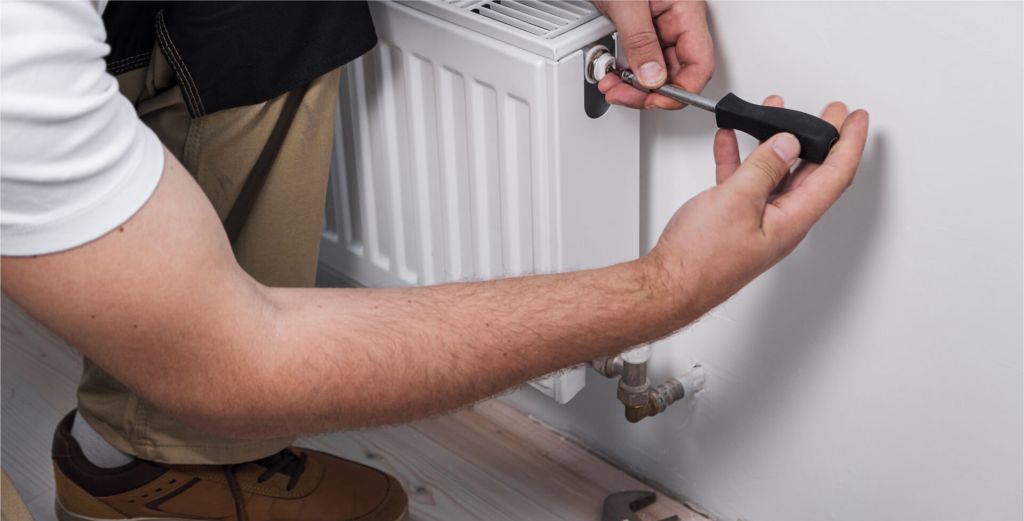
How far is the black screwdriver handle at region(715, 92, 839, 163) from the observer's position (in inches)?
29.0

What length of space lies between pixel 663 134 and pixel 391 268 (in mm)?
334

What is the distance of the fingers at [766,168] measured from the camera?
2.26 ft

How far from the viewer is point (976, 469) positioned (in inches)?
33.4

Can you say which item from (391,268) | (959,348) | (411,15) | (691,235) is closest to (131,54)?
(411,15)

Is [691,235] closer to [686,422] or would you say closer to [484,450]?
[686,422]

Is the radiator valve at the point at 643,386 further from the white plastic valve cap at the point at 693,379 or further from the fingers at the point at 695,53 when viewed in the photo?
the fingers at the point at 695,53

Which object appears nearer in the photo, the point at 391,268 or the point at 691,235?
the point at 691,235

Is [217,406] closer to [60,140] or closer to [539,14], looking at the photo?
[60,140]

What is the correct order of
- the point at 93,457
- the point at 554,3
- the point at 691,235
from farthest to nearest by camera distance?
the point at 93,457
the point at 554,3
the point at 691,235

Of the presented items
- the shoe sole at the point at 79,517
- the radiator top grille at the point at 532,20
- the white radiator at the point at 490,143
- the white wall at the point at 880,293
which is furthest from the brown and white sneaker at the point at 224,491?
the radiator top grille at the point at 532,20

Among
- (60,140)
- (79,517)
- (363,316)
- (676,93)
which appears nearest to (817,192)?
(676,93)

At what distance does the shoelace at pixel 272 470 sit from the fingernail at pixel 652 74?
489 mm

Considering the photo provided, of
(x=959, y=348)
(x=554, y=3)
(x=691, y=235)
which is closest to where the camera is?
(x=691, y=235)

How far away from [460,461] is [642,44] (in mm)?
503
